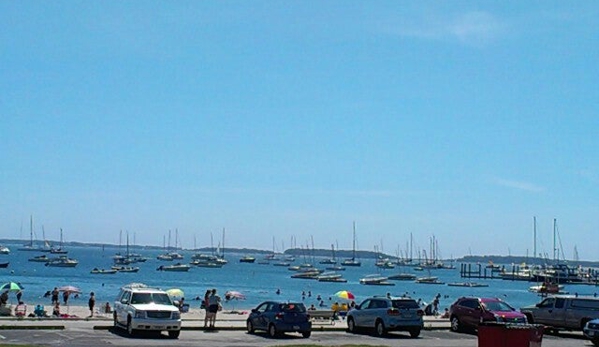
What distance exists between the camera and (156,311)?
117ft

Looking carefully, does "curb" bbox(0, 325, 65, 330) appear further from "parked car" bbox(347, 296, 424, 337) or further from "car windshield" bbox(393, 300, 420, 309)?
"car windshield" bbox(393, 300, 420, 309)

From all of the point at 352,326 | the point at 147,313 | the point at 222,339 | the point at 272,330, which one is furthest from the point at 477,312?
the point at 147,313

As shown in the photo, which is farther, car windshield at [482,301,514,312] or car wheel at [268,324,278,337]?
car windshield at [482,301,514,312]

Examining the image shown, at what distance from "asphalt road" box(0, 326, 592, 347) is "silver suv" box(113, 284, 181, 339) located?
404 millimetres

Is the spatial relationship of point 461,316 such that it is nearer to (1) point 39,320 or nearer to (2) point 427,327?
(2) point 427,327

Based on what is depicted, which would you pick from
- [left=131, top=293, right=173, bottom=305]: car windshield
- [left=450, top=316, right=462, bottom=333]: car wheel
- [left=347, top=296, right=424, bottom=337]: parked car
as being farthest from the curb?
[left=450, top=316, right=462, bottom=333]: car wheel

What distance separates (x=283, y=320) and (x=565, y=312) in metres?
13.3

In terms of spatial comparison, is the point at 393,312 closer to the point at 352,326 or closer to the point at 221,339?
the point at 352,326

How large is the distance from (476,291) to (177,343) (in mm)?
147245

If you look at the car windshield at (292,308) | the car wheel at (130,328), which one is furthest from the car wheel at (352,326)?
the car wheel at (130,328)

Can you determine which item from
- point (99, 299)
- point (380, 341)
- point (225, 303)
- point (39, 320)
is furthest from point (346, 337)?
point (99, 299)

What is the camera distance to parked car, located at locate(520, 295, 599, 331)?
41.6 meters

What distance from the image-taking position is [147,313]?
35.6 meters

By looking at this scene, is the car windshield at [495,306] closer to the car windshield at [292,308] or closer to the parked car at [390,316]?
the parked car at [390,316]
